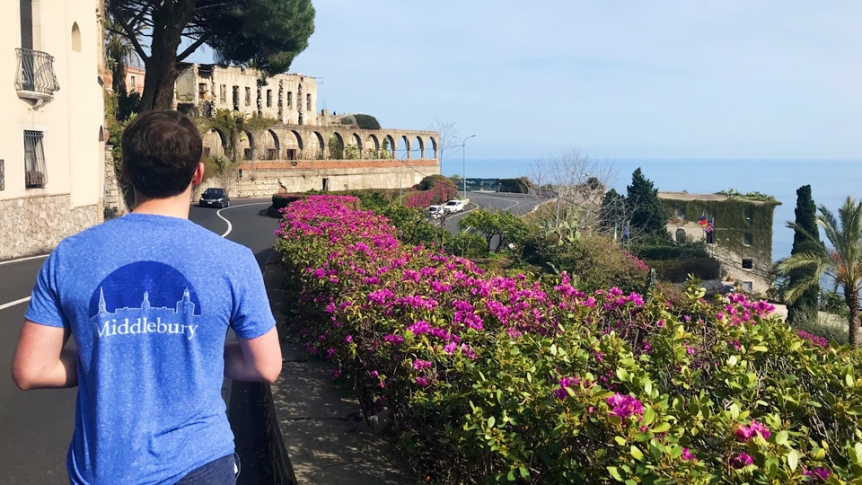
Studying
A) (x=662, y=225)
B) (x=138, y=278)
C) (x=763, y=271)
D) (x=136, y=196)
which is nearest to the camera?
(x=138, y=278)

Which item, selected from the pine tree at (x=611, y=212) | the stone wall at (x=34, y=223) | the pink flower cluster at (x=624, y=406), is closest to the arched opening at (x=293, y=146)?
the pine tree at (x=611, y=212)

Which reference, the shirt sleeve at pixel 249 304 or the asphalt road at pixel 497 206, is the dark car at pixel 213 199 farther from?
the shirt sleeve at pixel 249 304

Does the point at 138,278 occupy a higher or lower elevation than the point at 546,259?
higher

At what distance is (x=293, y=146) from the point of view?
59031 mm

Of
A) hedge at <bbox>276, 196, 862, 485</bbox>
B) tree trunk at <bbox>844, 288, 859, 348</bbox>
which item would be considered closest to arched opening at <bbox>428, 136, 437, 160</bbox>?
tree trunk at <bbox>844, 288, 859, 348</bbox>

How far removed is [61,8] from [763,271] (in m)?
49.8

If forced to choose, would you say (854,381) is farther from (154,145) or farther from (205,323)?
(154,145)

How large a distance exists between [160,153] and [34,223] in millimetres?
17065

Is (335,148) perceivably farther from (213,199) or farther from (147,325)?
(147,325)

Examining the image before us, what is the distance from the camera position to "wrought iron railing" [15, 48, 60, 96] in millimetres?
16219

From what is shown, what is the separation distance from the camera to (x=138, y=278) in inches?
87.8

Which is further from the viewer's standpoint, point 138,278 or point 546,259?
point 546,259

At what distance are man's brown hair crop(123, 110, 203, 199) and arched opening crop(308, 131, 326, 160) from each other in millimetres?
57185

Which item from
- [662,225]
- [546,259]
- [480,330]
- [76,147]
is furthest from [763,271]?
[480,330]
